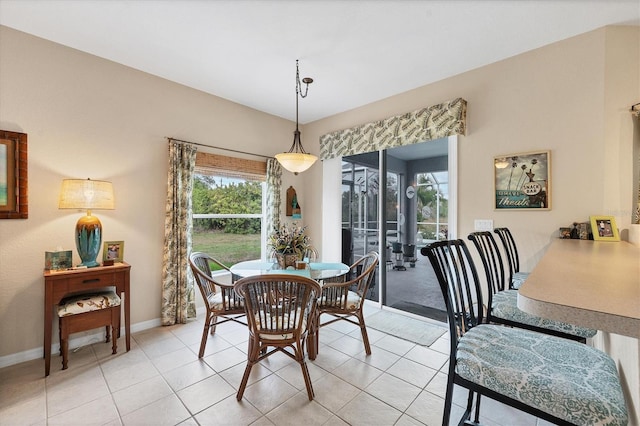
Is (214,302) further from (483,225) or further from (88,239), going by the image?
(483,225)

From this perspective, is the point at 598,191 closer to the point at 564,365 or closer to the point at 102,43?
the point at 564,365

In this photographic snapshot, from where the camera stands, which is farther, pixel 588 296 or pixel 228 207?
pixel 228 207

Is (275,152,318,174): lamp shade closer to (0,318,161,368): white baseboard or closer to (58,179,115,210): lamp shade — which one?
(58,179,115,210): lamp shade

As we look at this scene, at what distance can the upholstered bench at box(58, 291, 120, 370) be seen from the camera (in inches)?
92.0

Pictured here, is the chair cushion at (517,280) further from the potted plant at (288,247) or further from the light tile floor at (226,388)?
the potted plant at (288,247)

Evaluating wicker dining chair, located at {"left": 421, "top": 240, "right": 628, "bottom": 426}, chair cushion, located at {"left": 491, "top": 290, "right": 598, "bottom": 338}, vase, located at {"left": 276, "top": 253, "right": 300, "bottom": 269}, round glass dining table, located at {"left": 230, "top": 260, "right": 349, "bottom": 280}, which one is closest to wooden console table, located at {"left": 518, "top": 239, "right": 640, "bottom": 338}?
wicker dining chair, located at {"left": 421, "top": 240, "right": 628, "bottom": 426}

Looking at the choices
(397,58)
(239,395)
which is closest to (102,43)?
(397,58)

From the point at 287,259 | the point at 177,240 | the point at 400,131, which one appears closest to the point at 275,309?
the point at 287,259

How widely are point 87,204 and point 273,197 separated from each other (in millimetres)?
2291

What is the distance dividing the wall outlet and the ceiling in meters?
1.67

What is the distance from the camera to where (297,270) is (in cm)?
263

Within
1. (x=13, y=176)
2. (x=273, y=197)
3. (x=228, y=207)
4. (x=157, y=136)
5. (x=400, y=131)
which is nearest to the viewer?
(x=13, y=176)

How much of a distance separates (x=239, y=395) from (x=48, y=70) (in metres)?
3.35

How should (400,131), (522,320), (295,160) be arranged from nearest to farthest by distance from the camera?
1. (522,320)
2. (295,160)
3. (400,131)
